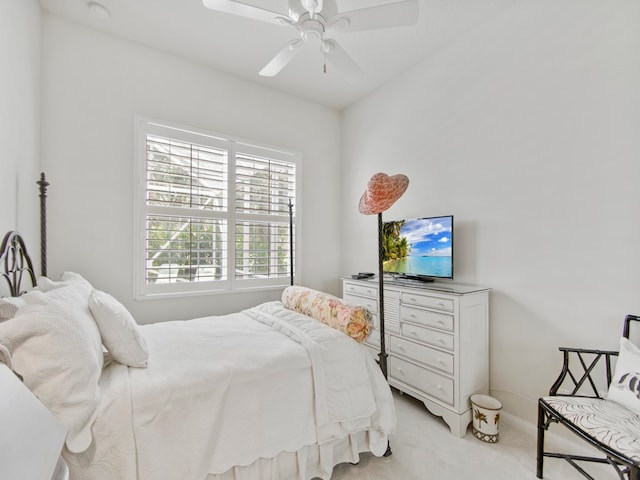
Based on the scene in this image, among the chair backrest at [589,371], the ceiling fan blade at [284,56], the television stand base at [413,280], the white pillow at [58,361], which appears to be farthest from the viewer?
the television stand base at [413,280]

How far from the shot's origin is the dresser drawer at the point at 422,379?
2139 millimetres

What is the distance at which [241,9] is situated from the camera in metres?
1.63

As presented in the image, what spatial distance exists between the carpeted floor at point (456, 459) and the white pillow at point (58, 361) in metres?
1.32

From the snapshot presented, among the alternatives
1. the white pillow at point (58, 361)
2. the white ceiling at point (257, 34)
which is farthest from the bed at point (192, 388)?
the white ceiling at point (257, 34)

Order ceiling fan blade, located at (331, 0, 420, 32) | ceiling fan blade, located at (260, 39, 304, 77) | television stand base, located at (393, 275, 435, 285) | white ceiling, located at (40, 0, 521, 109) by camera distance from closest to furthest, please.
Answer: ceiling fan blade, located at (331, 0, 420, 32) → ceiling fan blade, located at (260, 39, 304, 77) → white ceiling, located at (40, 0, 521, 109) → television stand base, located at (393, 275, 435, 285)

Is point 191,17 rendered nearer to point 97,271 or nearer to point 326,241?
point 97,271

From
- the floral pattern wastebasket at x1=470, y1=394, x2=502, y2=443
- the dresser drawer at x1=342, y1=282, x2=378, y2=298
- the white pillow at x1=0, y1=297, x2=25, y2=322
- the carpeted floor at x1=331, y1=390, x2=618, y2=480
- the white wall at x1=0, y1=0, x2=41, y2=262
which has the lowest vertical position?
the carpeted floor at x1=331, y1=390, x2=618, y2=480

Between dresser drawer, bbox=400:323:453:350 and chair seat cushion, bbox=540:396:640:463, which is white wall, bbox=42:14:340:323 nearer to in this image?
dresser drawer, bbox=400:323:453:350

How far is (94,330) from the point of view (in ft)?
4.28

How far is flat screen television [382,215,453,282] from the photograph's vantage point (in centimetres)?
244

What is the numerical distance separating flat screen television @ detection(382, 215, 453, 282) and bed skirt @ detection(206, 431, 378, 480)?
4.49ft

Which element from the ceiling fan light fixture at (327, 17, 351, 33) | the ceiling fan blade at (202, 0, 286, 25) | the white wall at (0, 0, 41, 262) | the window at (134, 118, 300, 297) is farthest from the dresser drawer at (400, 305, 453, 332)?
the white wall at (0, 0, 41, 262)

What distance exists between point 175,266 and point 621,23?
3.65 m

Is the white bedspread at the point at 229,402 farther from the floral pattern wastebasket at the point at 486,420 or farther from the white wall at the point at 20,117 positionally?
the white wall at the point at 20,117
